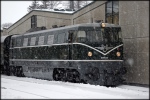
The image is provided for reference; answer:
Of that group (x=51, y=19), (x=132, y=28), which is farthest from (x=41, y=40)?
(x=51, y=19)

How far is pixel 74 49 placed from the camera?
1595 cm

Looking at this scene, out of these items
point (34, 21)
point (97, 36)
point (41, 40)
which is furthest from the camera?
point (34, 21)

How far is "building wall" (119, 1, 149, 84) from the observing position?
16.0 meters

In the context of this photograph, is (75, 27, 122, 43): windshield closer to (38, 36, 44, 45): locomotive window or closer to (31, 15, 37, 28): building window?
(38, 36, 44, 45): locomotive window

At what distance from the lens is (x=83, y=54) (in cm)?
1561

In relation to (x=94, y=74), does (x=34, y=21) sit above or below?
above

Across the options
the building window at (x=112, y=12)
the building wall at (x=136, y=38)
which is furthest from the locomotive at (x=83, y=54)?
the building window at (x=112, y=12)

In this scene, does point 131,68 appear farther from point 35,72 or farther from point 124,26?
point 35,72

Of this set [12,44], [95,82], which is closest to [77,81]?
A: [95,82]

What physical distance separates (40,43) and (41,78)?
227 cm

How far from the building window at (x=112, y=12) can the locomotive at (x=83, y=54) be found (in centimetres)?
252

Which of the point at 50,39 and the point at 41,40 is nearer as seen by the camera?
the point at 50,39

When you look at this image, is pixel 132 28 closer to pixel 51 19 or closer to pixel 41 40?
pixel 41 40

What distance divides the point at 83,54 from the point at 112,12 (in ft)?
15.5
